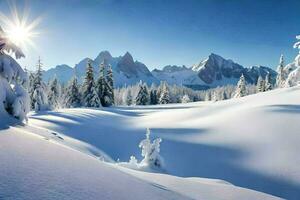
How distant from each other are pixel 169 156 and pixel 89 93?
3792 centimetres

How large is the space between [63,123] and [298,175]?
748 inches

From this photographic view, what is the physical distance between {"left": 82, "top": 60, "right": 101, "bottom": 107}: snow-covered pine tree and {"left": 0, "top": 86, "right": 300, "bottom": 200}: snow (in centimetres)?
1965

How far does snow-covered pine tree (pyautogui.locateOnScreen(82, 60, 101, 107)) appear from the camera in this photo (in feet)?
180

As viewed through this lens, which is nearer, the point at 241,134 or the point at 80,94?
the point at 241,134

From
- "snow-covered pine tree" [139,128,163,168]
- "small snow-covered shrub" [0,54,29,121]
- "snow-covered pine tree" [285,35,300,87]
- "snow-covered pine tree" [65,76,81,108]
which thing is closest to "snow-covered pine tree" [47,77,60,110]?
"snow-covered pine tree" [65,76,81,108]

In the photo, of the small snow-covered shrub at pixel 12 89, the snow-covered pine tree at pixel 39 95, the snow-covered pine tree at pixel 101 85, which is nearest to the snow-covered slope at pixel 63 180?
the small snow-covered shrub at pixel 12 89

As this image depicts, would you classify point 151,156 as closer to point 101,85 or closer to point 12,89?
point 12,89

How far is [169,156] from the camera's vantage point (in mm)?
19703

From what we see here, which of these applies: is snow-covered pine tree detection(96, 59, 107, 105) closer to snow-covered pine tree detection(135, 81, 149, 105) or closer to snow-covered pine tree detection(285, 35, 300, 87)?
snow-covered pine tree detection(135, 81, 149, 105)

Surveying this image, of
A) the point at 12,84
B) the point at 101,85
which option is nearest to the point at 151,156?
the point at 12,84

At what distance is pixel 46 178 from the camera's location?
4.21 metres

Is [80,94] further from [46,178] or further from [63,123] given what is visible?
[46,178]

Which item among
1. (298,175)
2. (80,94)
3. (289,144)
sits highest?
(80,94)

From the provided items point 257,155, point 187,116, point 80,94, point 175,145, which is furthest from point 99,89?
point 257,155
